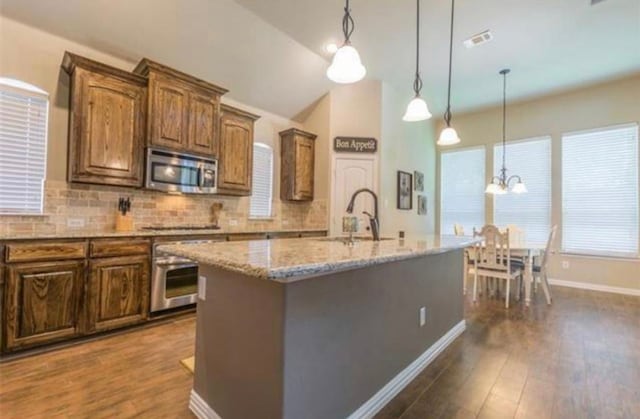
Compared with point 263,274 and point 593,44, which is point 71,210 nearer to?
point 263,274

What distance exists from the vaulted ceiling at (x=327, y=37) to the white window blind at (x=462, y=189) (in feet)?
5.75

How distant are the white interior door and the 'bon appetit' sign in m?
0.15

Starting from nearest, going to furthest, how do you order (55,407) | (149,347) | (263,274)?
1. (263,274)
2. (55,407)
3. (149,347)

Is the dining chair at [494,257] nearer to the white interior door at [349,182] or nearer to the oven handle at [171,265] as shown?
the white interior door at [349,182]

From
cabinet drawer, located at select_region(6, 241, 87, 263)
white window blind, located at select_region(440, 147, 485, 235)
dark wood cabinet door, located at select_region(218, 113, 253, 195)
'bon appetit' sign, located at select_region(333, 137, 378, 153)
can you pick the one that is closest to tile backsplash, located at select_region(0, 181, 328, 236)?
dark wood cabinet door, located at select_region(218, 113, 253, 195)

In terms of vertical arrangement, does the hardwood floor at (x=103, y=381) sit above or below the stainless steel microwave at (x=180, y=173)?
below

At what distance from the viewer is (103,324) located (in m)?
2.70

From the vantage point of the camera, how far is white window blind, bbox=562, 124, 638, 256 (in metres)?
4.75

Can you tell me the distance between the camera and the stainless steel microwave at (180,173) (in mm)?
3273

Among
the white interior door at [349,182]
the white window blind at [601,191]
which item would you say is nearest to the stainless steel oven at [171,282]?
the white interior door at [349,182]

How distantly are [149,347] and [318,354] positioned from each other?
6.25 ft

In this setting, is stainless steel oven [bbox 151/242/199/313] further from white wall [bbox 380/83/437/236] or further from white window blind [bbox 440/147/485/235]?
white window blind [bbox 440/147/485/235]

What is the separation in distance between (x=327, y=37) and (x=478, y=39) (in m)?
1.96

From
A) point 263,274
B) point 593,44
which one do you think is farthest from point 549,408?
point 593,44
